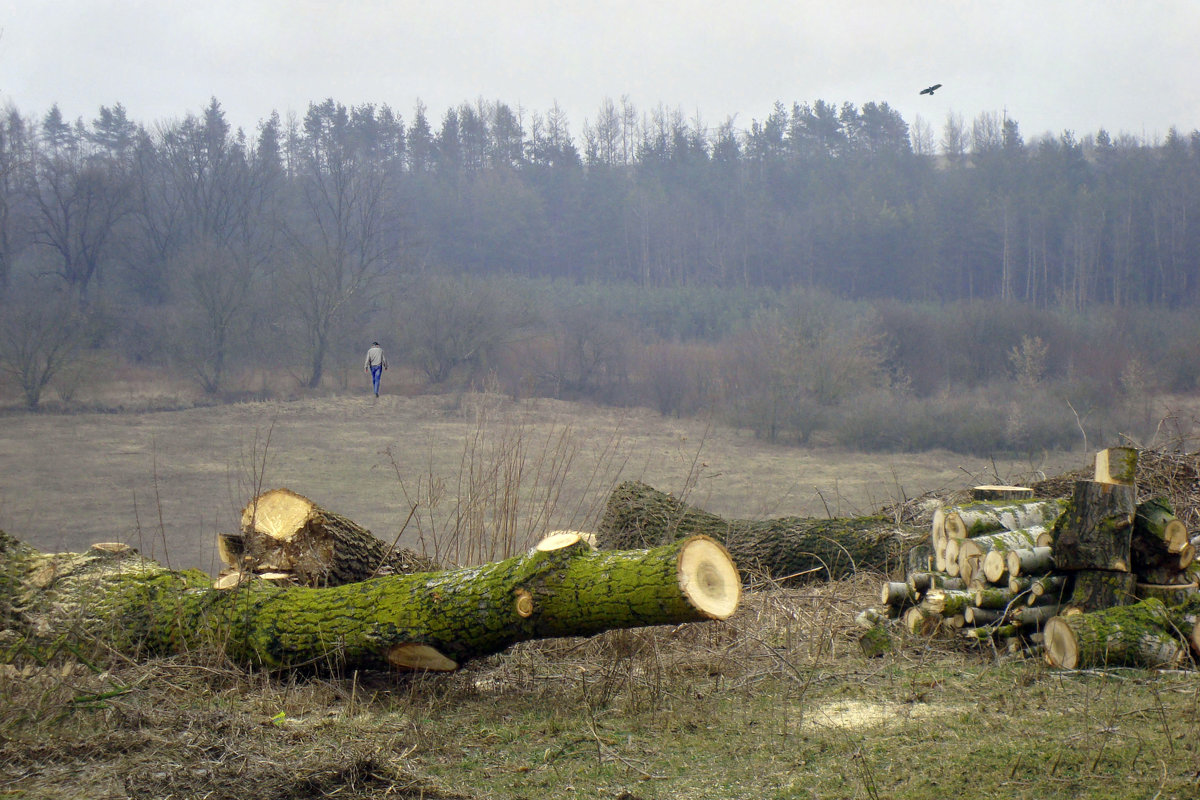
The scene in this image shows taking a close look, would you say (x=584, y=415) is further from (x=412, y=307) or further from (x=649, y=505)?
(x=649, y=505)

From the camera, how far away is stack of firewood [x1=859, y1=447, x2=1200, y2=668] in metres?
4.34

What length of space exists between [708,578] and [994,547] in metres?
2.26

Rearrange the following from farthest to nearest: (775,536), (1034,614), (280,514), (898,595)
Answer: (775,536), (898,595), (280,514), (1034,614)

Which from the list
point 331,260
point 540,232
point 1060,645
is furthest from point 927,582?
point 540,232

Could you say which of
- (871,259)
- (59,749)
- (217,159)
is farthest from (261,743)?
(871,259)

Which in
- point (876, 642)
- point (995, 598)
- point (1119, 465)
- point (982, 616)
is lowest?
point (876, 642)

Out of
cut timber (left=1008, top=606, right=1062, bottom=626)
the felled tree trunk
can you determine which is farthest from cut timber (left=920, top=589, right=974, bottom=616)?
the felled tree trunk

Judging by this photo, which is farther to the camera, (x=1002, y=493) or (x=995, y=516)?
(x=1002, y=493)

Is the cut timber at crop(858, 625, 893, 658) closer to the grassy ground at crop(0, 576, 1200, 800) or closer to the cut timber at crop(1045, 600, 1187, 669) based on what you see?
the grassy ground at crop(0, 576, 1200, 800)

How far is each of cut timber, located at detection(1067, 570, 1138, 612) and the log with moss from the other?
2176 mm

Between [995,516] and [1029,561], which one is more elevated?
[995,516]

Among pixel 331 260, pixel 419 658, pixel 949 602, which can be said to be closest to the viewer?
pixel 419 658

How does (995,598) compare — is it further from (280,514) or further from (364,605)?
(280,514)

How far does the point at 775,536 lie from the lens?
317 inches
